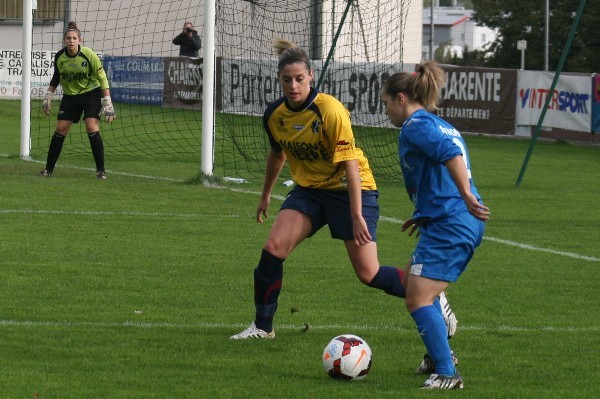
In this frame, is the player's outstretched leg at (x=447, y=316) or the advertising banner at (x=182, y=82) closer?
the player's outstretched leg at (x=447, y=316)

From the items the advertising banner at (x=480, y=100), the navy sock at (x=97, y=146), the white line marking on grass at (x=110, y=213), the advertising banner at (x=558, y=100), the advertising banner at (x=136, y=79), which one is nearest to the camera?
the white line marking on grass at (x=110, y=213)

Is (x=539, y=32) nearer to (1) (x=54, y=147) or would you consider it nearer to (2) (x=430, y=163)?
(1) (x=54, y=147)

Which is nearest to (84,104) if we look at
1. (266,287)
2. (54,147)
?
(54,147)

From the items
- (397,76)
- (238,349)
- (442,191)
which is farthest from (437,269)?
(238,349)

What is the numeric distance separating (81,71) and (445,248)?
1058cm

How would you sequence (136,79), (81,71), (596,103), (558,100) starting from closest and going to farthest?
(81,71)
(596,103)
(558,100)
(136,79)

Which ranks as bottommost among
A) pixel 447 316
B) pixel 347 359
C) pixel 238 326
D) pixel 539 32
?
pixel 238 326

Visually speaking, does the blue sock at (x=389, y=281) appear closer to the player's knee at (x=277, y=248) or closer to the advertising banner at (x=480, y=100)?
the player's knee at (x=277, y=248)

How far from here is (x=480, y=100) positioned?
29.0m

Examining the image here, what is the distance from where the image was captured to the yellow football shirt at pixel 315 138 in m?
7.30

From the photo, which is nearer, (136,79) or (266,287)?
(266,287)

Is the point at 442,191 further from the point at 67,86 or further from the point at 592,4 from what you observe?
the point at 592,4

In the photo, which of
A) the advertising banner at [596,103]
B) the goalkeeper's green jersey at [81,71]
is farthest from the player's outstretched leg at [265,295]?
the advertising banner at [596,103]

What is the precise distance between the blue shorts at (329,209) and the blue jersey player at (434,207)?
1124 millimetres
